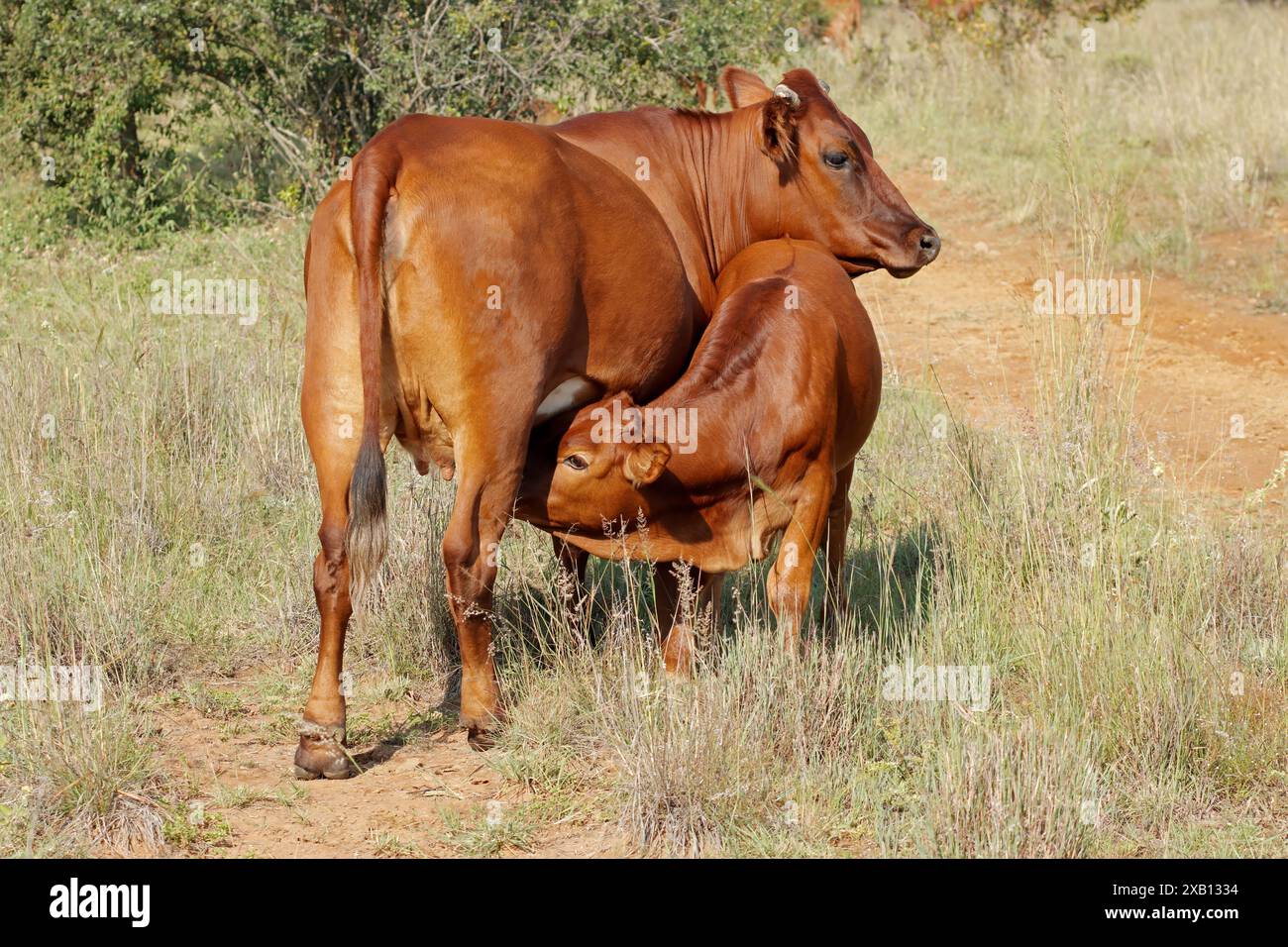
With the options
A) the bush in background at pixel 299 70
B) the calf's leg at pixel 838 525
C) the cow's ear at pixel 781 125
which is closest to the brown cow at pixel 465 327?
the cow's ear at pixel 781 125

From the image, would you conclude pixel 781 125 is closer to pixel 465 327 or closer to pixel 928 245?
pixel 928 245

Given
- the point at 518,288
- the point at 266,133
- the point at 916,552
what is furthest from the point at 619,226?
the point at 266,133

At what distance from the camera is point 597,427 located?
4883mm

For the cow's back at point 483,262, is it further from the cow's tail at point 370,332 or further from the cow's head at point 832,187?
the cow's head at point 832,187

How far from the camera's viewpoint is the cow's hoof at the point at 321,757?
4859 mm

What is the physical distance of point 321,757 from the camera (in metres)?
4.86

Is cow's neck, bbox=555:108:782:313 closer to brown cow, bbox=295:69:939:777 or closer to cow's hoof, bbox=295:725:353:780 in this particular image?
brown cow, bbox=295:69:939:777

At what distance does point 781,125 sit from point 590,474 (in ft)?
6.17

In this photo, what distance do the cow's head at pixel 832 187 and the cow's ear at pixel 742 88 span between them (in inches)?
19.1

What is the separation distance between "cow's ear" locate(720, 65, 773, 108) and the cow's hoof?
3293mm

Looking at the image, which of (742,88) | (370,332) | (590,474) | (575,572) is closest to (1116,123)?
(742,88)

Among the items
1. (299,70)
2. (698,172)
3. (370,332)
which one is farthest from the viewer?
(299,70)

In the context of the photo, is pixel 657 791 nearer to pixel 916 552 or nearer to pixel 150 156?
pixel 916 552
